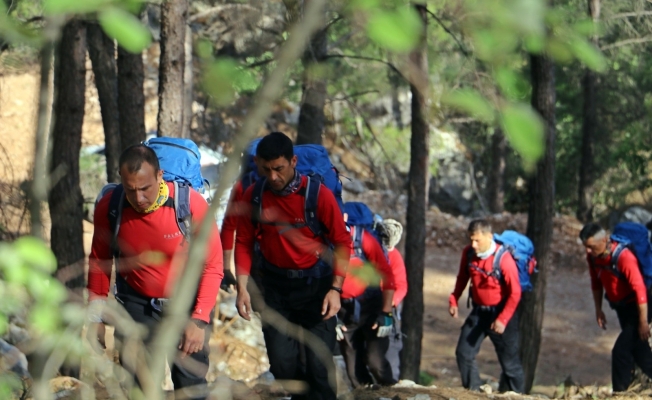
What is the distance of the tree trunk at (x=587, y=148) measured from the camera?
997 inches

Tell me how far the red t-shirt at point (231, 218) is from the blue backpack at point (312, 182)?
146 mm

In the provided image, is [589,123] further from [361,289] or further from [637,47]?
[361,289]

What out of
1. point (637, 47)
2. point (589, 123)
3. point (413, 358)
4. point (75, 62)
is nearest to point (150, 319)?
point (75, 62)

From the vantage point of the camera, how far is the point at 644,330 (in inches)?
315

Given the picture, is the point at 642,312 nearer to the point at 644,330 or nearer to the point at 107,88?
the point at 644,330

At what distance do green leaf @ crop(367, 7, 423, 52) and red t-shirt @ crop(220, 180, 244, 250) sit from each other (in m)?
4.03

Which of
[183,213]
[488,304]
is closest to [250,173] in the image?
[183,213]

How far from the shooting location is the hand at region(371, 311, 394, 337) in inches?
295

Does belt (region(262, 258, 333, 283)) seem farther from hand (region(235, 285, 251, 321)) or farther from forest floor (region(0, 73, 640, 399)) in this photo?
forest floor (region(0, 73, 640, 399))

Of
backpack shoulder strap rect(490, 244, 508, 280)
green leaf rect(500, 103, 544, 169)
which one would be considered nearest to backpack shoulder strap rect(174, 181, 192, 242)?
green leaf rect(500, 103, 544, 169)

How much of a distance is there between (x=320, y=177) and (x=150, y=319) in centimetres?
150

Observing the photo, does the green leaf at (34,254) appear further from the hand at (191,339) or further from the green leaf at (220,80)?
the hand at (191,339)

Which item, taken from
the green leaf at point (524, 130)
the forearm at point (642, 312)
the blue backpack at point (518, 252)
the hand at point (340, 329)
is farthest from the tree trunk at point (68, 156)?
the green leaf at point (524, 130)

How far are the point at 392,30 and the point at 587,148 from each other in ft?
86.5
